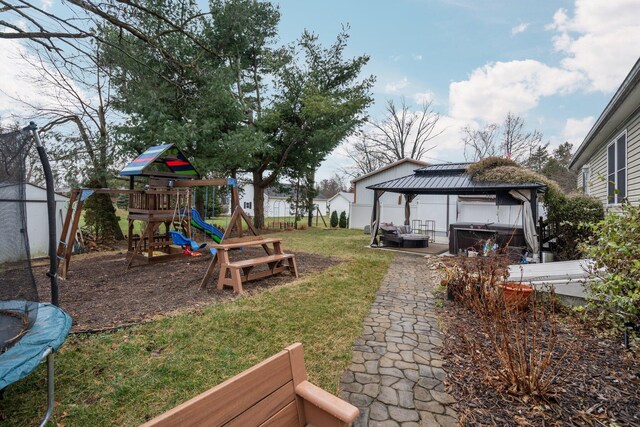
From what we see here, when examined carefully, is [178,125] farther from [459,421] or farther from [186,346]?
[459,421]

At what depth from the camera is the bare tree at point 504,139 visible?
92.8 feet

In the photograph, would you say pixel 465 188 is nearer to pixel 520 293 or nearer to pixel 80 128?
pixel 520 293

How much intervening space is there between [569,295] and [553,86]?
16.1m

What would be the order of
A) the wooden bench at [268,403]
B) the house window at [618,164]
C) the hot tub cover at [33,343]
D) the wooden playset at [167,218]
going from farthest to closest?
the house window at [618,164], the wooden playset at [167,218], the hot tub cover at [33,343], the wooden bench at [268,403]

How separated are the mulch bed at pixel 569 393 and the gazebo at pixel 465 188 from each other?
5796 millimetres

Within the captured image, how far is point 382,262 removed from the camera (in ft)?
27.1

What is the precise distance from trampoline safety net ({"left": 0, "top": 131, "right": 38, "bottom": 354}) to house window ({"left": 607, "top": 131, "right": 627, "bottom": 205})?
9647 mm

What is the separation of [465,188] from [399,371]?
8299 mm

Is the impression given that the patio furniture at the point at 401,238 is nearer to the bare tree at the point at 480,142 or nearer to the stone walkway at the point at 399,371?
the stone walkway at the point at 399,371

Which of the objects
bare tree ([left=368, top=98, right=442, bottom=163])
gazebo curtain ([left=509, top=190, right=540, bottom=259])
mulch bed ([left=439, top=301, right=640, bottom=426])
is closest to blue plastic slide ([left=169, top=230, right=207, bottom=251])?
mulch bed ([left=439, top=301, right=640, bottom=426])

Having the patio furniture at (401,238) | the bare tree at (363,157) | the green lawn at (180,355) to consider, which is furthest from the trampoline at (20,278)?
the bare tree at (363,157)

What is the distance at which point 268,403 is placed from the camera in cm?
127

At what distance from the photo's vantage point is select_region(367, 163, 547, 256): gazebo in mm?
8281

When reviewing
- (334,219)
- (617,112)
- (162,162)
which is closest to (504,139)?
(334,219)
